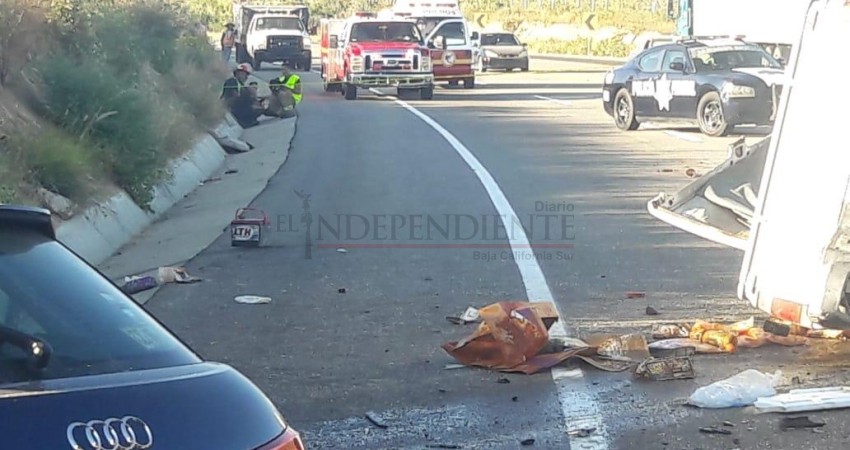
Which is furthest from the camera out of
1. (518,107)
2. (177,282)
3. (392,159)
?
(518,107)

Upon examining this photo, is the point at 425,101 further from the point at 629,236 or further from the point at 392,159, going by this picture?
the point at 629,236

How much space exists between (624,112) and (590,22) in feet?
228

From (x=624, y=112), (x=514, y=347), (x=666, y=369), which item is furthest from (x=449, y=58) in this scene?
(x=666, y=369)

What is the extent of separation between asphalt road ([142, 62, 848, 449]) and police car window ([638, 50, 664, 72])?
3.51 m

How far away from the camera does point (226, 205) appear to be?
1575cm

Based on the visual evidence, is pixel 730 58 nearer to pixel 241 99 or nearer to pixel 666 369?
pixel 241 99

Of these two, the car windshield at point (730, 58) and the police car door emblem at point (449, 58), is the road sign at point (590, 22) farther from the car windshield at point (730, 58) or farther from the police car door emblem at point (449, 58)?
the car windshield at point (730, 58)

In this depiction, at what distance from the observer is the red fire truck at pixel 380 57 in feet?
114

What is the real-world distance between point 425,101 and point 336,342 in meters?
26.7

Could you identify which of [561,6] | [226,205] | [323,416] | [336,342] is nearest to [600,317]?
[336,342]

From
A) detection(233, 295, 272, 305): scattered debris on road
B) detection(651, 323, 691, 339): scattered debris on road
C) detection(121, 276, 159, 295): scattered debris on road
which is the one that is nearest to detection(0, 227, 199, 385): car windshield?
detection(651, 323, 691, 339): scattered debris on road

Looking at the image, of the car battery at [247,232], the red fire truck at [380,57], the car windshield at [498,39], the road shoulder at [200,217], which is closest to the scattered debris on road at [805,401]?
the road shoulder at [200,217]

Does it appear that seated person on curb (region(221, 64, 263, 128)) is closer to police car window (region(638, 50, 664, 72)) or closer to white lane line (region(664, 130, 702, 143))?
police car window (region(638, 50, 664, 72))

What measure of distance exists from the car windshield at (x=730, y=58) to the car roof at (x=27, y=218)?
20.8 m
